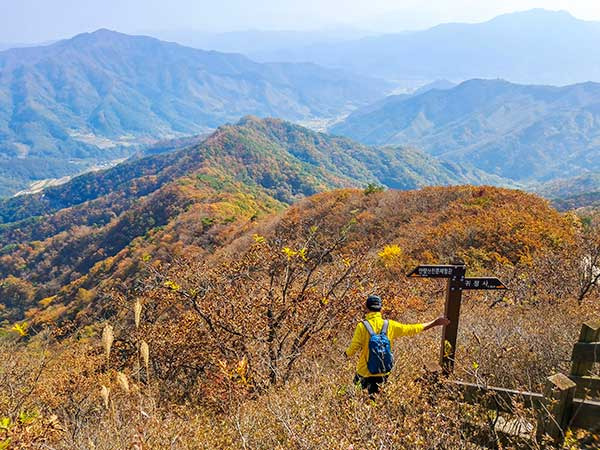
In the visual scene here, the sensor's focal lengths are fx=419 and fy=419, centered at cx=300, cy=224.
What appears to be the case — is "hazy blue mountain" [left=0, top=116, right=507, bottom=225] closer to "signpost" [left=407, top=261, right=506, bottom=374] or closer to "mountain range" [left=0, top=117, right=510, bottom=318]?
"mountain range" [left=0, top=117, right=510, bottom=318]

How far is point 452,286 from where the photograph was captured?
491cm

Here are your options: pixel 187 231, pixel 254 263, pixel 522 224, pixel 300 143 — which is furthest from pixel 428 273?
pixel 300 143

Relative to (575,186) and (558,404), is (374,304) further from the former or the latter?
(575,186)

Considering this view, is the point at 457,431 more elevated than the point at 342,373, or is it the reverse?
the point at 457,431

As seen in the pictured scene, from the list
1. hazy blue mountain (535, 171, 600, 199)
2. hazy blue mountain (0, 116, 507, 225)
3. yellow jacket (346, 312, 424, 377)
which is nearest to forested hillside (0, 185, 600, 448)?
yellow jacket (346, 312, 424, 377)

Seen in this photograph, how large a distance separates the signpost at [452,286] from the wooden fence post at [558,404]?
58.0 inches

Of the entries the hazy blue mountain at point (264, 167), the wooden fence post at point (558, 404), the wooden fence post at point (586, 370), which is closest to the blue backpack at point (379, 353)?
the wooden fence post at point (558, 404)

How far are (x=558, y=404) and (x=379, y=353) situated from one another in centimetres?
173

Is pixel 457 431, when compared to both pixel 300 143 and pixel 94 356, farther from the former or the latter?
pixel 300 143

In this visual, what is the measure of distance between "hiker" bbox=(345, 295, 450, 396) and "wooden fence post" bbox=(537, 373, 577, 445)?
1586 mm

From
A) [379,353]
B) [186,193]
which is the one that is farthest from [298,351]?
[186,193]

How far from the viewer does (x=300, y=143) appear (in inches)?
6280

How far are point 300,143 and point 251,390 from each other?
157 metres

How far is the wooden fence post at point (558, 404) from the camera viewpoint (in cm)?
324
